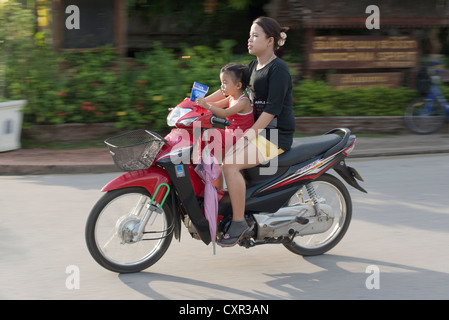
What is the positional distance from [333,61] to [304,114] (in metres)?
1.32

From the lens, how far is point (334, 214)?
543 cm

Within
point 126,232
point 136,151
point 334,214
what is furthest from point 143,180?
point 334,214

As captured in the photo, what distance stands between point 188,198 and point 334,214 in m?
1.24

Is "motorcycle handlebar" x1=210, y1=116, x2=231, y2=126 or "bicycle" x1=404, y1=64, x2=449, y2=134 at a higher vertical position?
"motorcycle handlebar" x1=210, y1=116, x2=231, y2=126

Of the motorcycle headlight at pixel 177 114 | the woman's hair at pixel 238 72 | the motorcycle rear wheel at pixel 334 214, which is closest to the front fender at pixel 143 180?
the motorcycle headlight at pixel 177 114

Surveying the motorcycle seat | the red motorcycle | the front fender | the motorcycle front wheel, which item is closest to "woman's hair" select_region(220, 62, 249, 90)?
the red motorcycle

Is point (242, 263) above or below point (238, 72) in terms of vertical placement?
below

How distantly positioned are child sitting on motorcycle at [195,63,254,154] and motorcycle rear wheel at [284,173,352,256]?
29.5 inches

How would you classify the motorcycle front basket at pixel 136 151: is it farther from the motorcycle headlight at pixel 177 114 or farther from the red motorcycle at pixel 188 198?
the motorcycle headlight at pixel 177 114

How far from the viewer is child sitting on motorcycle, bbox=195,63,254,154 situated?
4.84m

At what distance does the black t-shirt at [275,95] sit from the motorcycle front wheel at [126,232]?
98cm

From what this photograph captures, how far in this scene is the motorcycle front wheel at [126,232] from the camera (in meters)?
4.75

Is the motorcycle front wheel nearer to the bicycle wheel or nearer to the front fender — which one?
the front fender

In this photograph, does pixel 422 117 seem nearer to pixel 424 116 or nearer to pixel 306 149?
pixel 424 116
